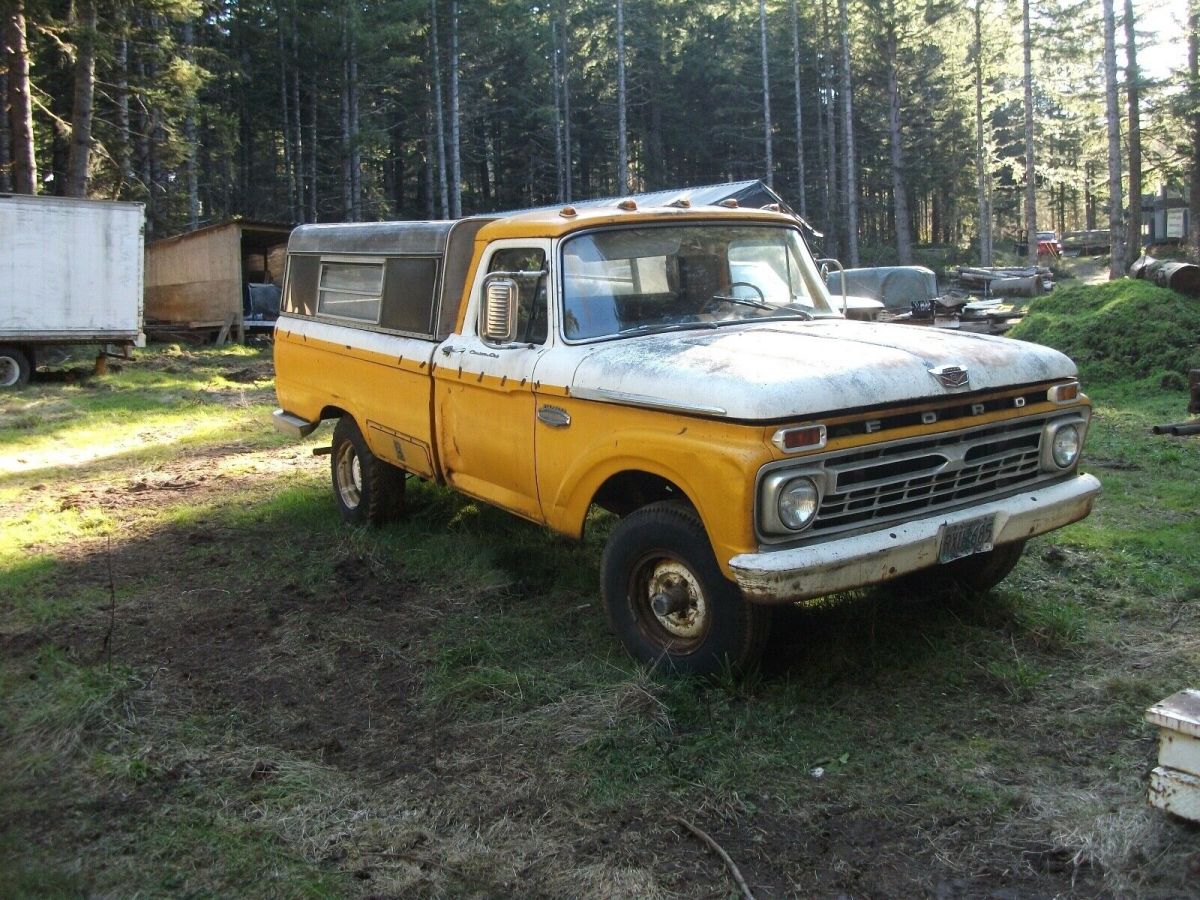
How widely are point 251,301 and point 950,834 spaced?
25.4 m

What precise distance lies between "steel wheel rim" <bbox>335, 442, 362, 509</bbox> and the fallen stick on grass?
14.9ft

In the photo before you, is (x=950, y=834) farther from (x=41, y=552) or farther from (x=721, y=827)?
(x=41, y=552)

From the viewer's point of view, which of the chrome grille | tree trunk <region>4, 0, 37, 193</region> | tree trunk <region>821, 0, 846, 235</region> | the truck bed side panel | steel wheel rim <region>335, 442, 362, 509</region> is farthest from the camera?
tree trunk <region>821, 0, 846, 235</region>

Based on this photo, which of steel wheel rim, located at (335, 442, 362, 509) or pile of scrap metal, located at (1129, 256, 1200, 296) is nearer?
steel wheel rim, located at (335, 442, 362, 509)

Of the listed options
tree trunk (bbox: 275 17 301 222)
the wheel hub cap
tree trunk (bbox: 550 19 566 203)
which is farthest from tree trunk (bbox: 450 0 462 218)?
the wheel hub cap

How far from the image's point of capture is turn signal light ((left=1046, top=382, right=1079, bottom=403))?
495 centimetres

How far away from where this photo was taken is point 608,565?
489cm

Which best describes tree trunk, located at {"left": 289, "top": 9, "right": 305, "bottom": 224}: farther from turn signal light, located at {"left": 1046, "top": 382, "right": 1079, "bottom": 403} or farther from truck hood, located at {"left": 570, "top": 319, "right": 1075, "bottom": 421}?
turn signal light, located at {"left": 1046, "top": 382, "right": 1079, "bottom": 403}

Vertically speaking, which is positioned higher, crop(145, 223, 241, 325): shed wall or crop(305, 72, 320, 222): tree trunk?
crop(305, 72, 320, 222): tree trunk

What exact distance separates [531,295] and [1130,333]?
1042cm

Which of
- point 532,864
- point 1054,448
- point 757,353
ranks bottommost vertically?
point 532,864

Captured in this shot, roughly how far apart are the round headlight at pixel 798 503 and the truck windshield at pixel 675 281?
147cm

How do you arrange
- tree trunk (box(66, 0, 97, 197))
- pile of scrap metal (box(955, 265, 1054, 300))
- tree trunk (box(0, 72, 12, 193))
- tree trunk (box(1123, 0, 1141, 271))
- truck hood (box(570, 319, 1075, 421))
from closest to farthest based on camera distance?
1. truck hood (box(570, 319, 1075, 421))
2. tree trunk (box(66, 0, 97, 197))
3. tree trunk (box(0, 72, 12, 193))
4. tree trunk (box(1123, 0, 1141, 271))
5. pile of scrap metal (box(955, 265, 1054, 300))

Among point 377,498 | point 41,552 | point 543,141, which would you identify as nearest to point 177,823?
point 377,498
